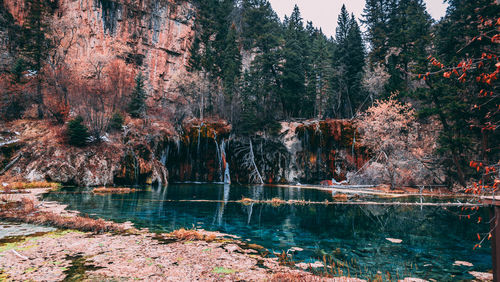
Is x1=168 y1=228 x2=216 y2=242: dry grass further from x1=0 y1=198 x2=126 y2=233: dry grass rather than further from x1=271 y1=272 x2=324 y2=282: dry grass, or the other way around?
x1=271 y1=272 x2=324 y2=282: dry grass

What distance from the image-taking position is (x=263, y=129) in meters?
43.8

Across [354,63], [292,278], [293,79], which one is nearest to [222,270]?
[292,278]

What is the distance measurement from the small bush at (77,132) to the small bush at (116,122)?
423cm

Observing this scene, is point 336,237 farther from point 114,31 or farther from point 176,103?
point 114,31

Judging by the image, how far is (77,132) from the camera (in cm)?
2962

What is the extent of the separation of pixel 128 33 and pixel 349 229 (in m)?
53.0

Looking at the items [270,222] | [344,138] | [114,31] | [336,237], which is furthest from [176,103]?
[336,237]

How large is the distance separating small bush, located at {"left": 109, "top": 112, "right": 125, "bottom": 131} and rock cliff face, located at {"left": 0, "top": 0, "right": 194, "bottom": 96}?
1112 cm

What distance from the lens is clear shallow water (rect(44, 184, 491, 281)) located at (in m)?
8.04

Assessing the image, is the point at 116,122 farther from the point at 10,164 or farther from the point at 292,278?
the point at 292,278

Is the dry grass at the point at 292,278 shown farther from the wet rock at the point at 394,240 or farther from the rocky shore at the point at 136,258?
the wet rock at the point at 394,240

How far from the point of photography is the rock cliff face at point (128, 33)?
1743 inches

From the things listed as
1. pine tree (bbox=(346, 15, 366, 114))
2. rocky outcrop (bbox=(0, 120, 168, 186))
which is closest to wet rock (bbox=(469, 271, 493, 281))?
rocky outcrop (bbox=(0, 120, 168, 186))

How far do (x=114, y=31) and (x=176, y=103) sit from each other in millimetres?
17334
